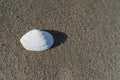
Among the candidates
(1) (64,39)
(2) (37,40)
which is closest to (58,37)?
(1) (64,39)

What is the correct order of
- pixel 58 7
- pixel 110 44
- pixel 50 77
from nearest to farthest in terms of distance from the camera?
pixel 50 77 → pixel 110 44 → pixel 58 7

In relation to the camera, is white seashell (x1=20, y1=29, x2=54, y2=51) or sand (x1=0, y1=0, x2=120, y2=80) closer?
sand (x1=0, y1=0, x2=120, y2=80)

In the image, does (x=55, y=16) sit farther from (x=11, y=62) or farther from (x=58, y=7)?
(x=11, y=62)

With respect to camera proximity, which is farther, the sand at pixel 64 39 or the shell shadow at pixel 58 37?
the shell shadow at pixel 58 37

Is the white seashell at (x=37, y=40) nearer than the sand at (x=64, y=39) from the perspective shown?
No

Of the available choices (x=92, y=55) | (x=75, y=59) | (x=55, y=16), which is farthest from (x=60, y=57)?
(x=55, y=16)

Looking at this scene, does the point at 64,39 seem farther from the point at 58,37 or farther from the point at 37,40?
the point at 37,40
